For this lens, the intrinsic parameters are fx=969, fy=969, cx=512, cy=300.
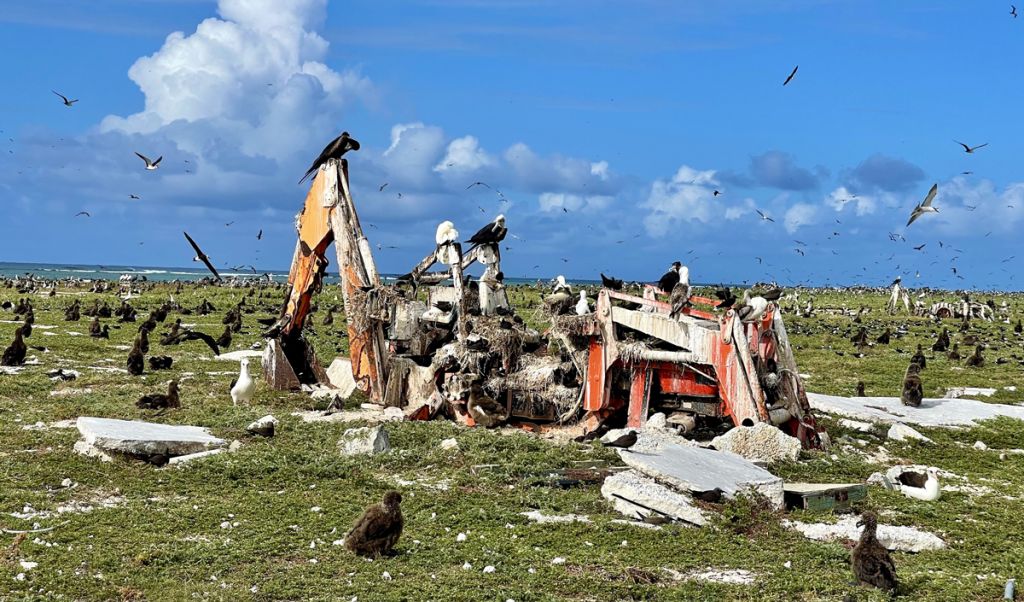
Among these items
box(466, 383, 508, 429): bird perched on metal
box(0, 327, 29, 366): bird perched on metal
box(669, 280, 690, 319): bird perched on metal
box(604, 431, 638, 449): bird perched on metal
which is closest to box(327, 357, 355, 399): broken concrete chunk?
box(466, 383, 508, 429): bird perched on metal

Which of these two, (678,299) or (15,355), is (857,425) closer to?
(678,299)

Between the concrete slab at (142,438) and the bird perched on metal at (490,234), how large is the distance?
23.4 ft

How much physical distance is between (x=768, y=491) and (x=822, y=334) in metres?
33.5

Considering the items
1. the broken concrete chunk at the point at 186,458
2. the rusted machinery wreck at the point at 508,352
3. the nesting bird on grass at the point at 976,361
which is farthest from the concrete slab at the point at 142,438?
the nesting bird on grass at the point at 976,361

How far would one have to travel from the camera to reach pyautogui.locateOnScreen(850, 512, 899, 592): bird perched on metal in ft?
30.0

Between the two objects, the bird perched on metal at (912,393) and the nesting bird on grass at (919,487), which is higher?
the bird perched on metal at (912,393)

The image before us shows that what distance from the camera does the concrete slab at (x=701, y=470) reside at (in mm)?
11945

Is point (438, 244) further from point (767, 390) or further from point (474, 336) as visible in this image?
point (767, 390)

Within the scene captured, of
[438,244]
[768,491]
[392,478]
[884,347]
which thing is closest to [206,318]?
[438,244]

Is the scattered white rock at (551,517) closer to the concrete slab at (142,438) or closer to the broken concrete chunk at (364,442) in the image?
the broken concrete chunk at (364,442)

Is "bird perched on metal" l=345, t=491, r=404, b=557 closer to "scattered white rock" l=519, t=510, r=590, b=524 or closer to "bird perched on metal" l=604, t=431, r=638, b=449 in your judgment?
"scattered white rock" l=519, t=510, r=590, b=524

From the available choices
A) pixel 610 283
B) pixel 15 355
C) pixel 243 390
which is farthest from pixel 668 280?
pixel 15 355

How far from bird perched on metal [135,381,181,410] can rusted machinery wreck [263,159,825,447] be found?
10.1 ft

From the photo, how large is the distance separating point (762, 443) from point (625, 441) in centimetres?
202
